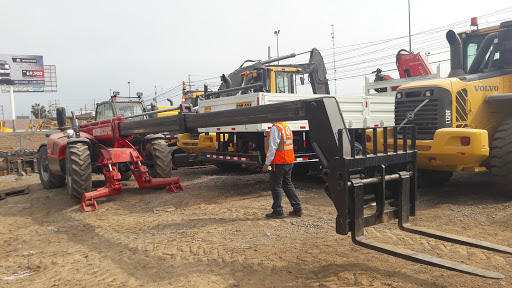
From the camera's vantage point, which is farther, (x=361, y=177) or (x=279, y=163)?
(x=279, y=163)

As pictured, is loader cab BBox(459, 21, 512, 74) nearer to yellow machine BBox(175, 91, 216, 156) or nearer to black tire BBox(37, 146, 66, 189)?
yellow machine BBox(175, 91, 216, 156)

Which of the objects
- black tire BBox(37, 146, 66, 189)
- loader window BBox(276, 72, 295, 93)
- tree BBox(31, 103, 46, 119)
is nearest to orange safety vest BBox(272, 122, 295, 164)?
loader window BBox(276, 72, 295, 93)

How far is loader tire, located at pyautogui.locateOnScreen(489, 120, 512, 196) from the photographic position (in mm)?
6242

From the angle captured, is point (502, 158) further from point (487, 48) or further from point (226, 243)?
point (226, 243)

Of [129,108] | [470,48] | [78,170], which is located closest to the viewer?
[78,170]

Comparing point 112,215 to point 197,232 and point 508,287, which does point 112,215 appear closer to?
point 197,232

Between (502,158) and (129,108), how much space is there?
9399 millimetres

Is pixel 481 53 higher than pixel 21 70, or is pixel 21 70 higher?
pixel 21 70

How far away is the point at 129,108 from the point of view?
11711 mm

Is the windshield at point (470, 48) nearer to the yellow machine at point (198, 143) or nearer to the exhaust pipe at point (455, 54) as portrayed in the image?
the exhaust pipe at point (455, 54)

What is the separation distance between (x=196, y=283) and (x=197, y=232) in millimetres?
1741

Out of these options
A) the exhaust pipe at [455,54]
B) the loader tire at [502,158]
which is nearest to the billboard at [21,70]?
the exhaust pipe at [455,54]

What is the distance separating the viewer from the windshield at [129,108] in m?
11.5

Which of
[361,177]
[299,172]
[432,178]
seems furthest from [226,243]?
[299,172]
